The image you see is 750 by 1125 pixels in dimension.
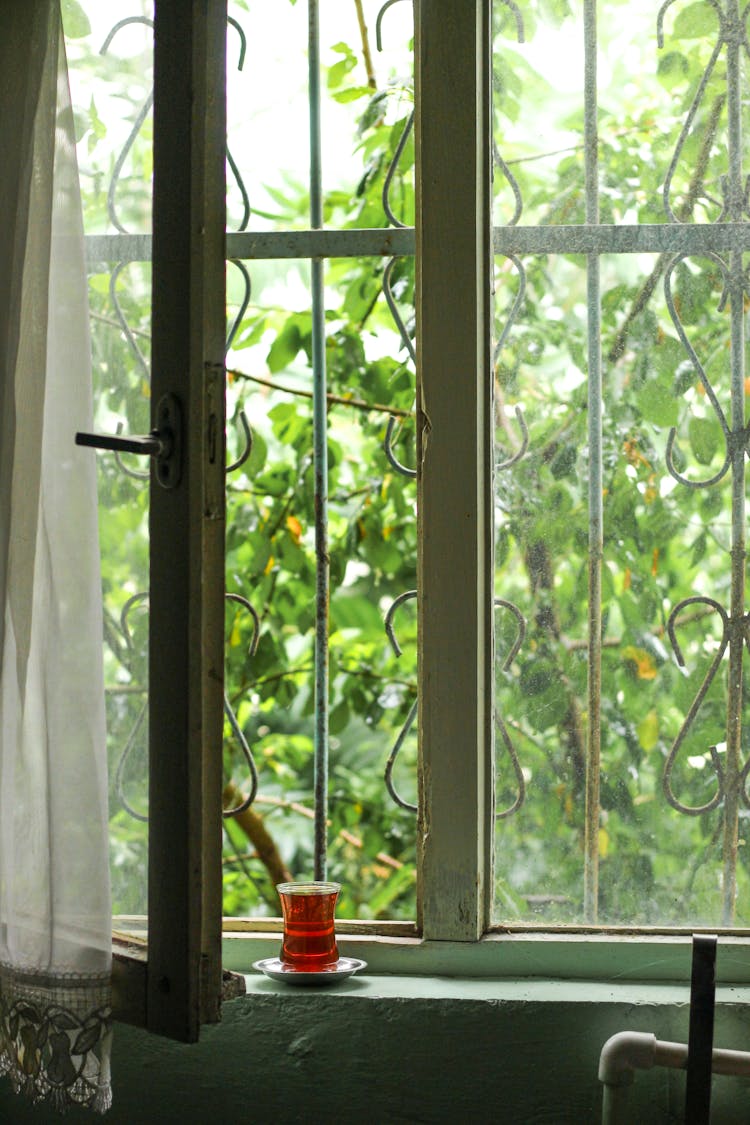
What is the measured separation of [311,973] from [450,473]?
0.56m

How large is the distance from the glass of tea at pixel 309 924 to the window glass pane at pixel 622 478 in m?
0.21

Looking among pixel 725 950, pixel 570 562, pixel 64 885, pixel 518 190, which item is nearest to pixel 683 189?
pixel 518 190

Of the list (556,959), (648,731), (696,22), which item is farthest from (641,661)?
(696,22)

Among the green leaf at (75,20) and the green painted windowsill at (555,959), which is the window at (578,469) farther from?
the green leaf at (75,20)

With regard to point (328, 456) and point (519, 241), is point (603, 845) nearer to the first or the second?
point (519, 241)

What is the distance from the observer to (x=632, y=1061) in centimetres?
117

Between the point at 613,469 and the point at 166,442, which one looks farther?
the point at 613,469

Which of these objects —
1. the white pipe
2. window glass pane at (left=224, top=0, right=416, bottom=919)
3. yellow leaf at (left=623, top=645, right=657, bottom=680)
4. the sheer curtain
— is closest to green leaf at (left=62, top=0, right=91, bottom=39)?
the sheer curtain

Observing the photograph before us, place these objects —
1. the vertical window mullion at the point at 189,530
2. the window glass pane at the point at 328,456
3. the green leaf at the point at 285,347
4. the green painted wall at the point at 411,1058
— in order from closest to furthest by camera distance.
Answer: the vertical window mullion at the point at 189,530 < the green painted wall at the point at 411,1058 < the window glass pane at the point at 328,456 < the green leaf at the point at 285,347

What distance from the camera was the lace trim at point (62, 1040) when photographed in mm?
1101

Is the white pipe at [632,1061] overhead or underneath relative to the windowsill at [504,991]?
underneath

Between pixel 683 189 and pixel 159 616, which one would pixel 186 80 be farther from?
pixel 683 189

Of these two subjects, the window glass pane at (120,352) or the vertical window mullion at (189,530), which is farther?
the window glass pane at (120,352)

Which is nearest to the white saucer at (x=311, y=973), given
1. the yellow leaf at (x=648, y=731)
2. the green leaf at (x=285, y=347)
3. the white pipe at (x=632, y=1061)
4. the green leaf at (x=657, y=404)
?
the white pipe at (x=632, y=1061)
